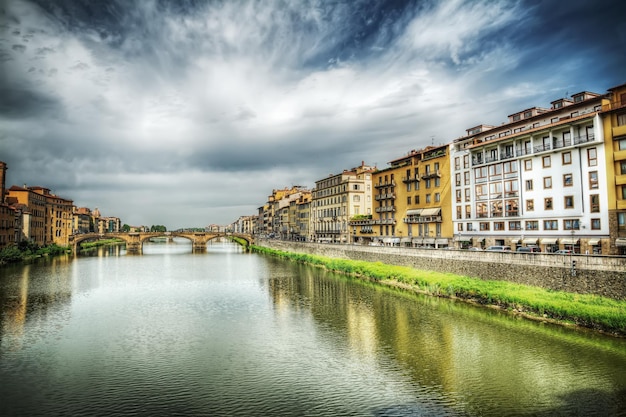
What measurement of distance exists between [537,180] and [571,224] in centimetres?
607

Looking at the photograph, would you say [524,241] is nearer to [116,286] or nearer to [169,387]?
[169,387]

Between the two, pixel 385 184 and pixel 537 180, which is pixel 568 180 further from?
pixel 385 184

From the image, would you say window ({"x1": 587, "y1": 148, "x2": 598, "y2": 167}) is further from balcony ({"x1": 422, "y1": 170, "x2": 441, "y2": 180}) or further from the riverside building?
balcony ({"x1": 422, "y1": 170, "x2": 441, "y2": 180})

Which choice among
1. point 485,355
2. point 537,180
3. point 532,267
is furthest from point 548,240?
point 485,355

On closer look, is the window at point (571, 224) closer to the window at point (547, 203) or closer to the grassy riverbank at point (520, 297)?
the window at point (547, 203)

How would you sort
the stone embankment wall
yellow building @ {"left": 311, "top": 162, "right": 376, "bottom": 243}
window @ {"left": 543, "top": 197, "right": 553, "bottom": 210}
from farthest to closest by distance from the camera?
yellow building @ {"left": 311, "top": 162, "right": 376, "bottom": 243} → window @ {"left": 543, "top": 197, "right": 553, "bottom": 210} → the stone embankment wall

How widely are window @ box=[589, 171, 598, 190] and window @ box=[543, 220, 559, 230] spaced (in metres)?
4.98

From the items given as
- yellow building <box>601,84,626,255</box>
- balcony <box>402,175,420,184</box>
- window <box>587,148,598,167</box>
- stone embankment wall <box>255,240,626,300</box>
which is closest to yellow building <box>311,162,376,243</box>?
balcony <box>402,175,420,184</box>

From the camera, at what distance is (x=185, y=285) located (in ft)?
163

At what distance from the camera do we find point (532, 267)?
108 ft

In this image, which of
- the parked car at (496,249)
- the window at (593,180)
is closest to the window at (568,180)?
the window at (593,180)

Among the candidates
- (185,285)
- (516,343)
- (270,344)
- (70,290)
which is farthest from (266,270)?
(516,343)

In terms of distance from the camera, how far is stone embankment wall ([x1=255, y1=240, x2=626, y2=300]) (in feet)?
89.1

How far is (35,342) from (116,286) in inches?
976
